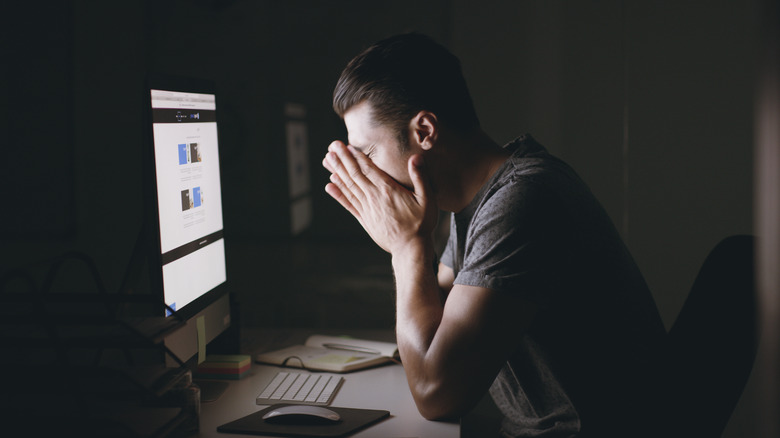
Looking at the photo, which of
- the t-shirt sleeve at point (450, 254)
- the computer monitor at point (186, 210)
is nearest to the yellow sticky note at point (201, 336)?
the computer monitor at point (186, 210)

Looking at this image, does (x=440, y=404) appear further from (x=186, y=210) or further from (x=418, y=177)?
(x=186, y=210)

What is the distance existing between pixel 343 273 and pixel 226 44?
0.89m

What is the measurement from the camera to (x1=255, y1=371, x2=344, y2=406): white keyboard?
121 cm

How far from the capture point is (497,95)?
82.4 inches

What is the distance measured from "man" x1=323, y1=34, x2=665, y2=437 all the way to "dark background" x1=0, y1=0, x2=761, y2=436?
82cm

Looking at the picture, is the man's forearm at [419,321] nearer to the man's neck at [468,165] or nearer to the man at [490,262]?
the man at [490,262]

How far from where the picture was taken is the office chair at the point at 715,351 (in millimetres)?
1031

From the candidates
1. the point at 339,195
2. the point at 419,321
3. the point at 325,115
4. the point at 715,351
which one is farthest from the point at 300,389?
the point at 325,115

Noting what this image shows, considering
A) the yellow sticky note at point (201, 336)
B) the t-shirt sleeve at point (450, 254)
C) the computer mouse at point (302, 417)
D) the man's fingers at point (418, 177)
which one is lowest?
the computer mouse at point (302, 417)

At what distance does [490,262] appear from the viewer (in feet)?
3.46

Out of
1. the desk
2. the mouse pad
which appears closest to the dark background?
the desk

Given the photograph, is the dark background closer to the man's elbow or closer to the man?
the man

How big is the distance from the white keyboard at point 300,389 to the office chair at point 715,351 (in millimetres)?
622

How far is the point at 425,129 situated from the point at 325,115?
0.95 m
